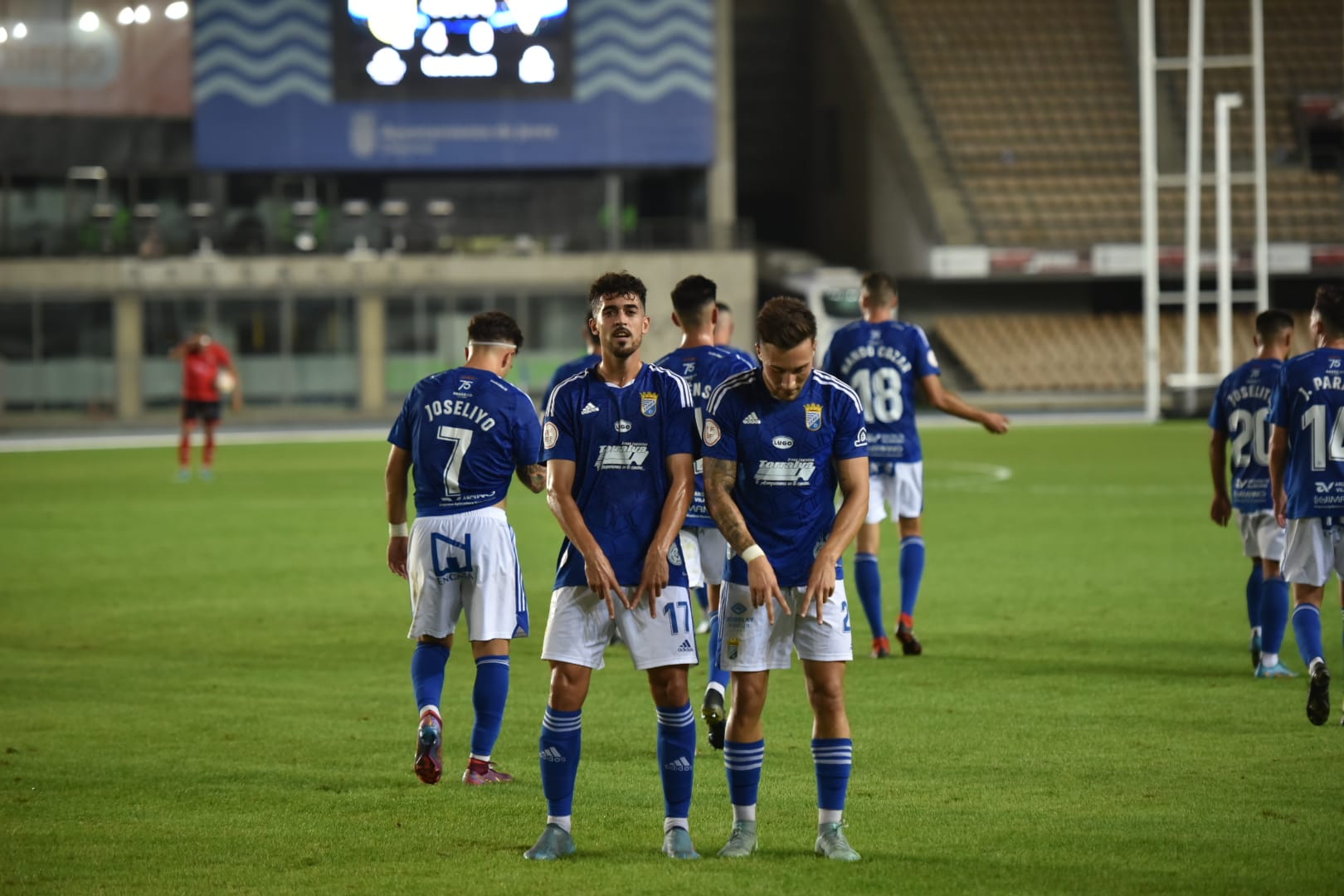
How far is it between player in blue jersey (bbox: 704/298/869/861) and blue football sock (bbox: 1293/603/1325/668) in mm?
3494

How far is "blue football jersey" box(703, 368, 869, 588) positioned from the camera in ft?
19.6

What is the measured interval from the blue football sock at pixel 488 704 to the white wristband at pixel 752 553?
6.09 feet

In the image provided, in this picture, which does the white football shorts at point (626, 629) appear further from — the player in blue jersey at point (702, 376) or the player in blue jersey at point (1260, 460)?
the player in blue jersey at point (1260, 460)

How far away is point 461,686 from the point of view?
9898 mm

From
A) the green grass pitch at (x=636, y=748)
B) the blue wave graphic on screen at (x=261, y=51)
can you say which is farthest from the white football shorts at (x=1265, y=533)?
the blue wave graphic on screen at (x=261, y=51)

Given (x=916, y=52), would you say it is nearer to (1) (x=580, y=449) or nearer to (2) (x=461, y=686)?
(2) (x=461, y=686)

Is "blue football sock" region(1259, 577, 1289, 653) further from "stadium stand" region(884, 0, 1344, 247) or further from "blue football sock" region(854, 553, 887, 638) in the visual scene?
"stadium stand" region(884, 0, 1344, 247)

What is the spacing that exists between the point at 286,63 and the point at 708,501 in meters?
40.7

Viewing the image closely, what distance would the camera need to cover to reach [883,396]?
1065cm

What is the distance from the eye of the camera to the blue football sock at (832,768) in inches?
234

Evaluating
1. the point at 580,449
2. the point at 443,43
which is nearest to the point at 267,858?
the point at 580,449

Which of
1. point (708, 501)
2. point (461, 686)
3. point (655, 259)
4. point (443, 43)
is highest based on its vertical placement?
point (443, 43)

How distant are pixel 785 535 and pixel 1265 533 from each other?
460 cm

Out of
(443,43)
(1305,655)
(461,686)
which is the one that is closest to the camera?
(1305,655)
